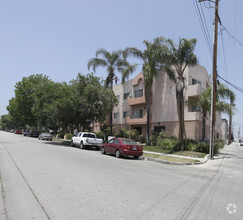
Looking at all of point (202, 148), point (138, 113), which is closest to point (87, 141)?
point (202, 148)

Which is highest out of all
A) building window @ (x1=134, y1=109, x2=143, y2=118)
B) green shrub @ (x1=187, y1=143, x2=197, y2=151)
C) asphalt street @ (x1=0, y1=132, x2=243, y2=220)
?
building window @ (x1=134, y1=109, x2=143, y2=118)

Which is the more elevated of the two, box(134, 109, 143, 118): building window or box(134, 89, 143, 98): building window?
box(134, 89, 143, 98): building window

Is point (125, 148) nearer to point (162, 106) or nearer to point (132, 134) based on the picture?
point (162, 106)

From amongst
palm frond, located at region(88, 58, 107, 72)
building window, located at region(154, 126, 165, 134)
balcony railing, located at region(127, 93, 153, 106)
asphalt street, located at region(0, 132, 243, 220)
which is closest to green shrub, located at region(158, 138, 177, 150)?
building window, located at region(154, 126, 165, 134)

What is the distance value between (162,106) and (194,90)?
17.1 ft

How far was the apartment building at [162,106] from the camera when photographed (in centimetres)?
2645

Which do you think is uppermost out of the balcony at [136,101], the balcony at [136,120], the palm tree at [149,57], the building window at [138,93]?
the palm tree at [149,57]

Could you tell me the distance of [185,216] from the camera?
4.88 metres

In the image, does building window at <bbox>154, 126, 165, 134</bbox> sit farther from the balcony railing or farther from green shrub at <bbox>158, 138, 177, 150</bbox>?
green shrub at <bbox>158, 138, 177, 150</bbox>

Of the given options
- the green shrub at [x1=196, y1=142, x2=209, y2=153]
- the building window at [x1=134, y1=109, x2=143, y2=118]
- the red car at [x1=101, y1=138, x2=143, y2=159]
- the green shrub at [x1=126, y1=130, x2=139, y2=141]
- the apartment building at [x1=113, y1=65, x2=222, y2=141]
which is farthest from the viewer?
the building window at [x1=134, y1=109, x2=143, y2=118]

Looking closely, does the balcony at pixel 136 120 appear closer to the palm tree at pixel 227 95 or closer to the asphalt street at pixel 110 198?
the palm tree at pixel 227 95

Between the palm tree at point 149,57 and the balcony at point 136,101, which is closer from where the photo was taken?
Answer: the palm tree at point 149,57

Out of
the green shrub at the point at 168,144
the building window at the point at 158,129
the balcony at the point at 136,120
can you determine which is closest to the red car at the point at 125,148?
the green shrub at the point at 168,144

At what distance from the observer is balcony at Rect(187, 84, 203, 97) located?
85.5 feet
